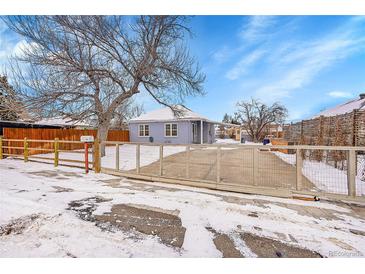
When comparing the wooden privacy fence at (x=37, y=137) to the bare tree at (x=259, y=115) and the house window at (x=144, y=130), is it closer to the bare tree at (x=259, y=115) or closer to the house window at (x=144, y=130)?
the house window at (x=144, y=130)

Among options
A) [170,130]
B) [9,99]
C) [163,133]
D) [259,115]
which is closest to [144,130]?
[163,133]

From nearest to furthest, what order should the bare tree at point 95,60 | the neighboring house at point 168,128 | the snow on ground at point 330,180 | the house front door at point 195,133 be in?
1. the snow on ground at point 330,180
2. the bare tree at point 95,60
3. the neighboring house at point 168,128
4. the house front door at point 195,133

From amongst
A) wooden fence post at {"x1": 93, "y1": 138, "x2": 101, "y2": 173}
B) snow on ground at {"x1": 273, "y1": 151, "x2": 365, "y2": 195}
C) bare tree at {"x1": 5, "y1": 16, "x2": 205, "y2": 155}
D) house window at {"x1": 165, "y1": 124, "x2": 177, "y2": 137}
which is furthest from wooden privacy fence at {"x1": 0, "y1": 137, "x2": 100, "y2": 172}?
house window at {"x1": 165, "y1": 124, "x2": 177, "y2": 137}

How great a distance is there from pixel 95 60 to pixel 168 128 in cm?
883

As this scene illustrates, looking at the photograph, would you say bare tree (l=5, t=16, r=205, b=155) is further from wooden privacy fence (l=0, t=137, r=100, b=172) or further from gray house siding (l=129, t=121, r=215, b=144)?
gray house siding (l=129, t=121, r=215, b=144)

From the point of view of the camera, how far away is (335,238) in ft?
8.45

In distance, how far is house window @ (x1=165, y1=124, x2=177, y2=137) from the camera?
17188 mm

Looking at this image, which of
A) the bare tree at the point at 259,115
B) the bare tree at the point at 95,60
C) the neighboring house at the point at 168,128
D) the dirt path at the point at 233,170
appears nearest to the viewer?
the dirt path at the point at 233,170

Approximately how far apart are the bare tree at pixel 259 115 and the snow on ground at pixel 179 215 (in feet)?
83.3

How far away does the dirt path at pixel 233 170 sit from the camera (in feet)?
17.0

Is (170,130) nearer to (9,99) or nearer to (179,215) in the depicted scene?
(9,99)

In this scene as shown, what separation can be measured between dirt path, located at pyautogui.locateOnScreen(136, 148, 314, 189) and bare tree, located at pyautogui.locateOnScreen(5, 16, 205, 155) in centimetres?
467

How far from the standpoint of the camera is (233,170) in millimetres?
6445

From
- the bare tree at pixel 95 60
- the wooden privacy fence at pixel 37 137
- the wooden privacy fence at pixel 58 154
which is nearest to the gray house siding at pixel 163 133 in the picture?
the wooden privacy fence at pixel 37 137
